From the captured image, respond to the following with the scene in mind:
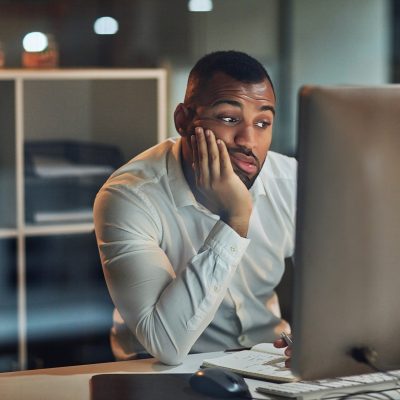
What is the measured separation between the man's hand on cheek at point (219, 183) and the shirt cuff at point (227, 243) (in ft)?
0.15

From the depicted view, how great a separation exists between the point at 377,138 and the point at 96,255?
2441mm

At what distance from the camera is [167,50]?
356cm

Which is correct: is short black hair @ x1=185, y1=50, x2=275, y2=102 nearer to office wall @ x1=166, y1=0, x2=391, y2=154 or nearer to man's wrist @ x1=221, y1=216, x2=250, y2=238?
man's wrist @ x1=221, y1=216, x2=250, y2=238

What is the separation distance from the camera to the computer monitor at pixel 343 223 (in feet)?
3.97

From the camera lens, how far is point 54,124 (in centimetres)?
341

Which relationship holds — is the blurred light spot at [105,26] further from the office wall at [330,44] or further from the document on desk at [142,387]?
the document on desk at [142,387]

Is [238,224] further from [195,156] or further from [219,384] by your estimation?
[219,384]

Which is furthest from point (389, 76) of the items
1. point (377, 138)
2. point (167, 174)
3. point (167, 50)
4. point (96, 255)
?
point (377, 138)

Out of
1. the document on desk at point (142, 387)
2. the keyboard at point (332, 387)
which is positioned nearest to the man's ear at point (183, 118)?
the document on desk at point (142, 387)

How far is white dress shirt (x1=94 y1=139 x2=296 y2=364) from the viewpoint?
1789 millimetres

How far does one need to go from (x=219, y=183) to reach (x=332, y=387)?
696 millimetres

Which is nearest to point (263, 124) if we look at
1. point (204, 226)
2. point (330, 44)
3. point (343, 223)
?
point (204, 226)

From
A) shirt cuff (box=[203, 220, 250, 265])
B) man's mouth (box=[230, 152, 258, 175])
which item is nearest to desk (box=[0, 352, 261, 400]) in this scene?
shirt cuff (box=[203, 220, 250, 265])

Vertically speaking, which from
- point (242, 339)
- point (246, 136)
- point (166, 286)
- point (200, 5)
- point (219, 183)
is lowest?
point (242, 339)
